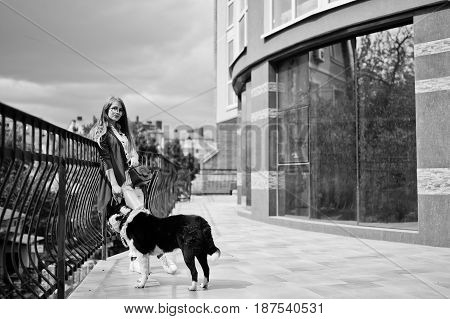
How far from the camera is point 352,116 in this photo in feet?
29.6

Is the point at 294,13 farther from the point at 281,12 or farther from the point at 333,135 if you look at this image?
the point at 333,135

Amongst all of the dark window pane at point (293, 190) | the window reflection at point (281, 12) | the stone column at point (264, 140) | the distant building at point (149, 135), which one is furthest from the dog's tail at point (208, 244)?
the distant building at point (149, 135)

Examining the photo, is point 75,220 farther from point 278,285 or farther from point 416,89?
point 416,89

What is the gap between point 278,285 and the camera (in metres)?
4.69

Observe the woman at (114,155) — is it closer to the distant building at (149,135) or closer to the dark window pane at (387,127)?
the dark window pane at (387,127)

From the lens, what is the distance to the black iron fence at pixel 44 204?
3027mm

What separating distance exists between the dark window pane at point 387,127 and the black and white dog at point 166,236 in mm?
5052

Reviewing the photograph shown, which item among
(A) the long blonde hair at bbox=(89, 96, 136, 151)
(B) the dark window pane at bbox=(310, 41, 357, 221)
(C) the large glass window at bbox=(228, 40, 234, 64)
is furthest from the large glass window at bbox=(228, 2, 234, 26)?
(A) the long blonde hair at bbox=(89, 96, 136, 151)

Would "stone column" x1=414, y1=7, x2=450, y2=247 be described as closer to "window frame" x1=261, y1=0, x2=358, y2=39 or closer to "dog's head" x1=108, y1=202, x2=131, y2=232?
"window frame" x1=261, y1=0, x2=358, y2=39

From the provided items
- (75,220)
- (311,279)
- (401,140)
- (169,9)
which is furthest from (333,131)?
(75,220)

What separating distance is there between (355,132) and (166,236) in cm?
572

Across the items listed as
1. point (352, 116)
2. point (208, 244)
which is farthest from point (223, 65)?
point (208, 244)

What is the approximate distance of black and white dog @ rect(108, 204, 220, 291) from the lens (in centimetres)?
404
